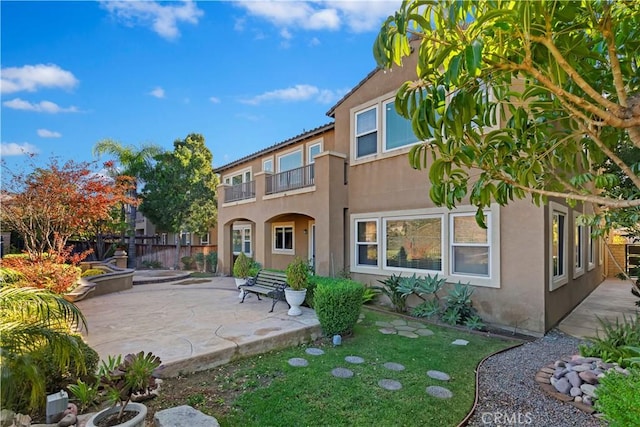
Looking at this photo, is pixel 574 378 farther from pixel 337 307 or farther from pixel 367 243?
pixel 367 243

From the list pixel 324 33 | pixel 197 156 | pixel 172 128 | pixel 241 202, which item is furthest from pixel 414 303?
pixel 172 128

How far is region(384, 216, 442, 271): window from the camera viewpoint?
9.55 m

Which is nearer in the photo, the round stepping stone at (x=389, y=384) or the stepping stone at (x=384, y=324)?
the round stepping stone at (x=389, y=384)

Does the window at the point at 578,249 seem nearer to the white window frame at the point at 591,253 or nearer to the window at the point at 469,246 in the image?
the white window frame at the point at 591,253

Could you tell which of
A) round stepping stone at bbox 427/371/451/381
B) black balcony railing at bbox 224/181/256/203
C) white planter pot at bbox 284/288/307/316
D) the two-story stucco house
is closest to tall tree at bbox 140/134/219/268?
black balcony railing at bbox 224/181/256/203

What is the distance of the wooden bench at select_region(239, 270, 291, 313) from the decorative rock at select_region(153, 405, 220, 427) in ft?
16.5

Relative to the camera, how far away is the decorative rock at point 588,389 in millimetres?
4496

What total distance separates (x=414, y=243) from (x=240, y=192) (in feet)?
33.2

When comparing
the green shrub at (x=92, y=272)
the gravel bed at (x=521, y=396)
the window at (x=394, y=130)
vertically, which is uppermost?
the window at (x=394, y=130)

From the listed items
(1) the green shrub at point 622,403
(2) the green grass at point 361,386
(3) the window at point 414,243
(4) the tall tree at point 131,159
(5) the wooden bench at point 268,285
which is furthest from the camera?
(4) the tall tree at point 131,159

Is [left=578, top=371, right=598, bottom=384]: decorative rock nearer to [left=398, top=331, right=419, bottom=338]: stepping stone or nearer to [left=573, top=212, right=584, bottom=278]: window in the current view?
[left=398, top=331, right=419, bottom=338]: stepping stone

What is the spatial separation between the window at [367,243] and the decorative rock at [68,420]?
29.1ft

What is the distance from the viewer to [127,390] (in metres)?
3.50

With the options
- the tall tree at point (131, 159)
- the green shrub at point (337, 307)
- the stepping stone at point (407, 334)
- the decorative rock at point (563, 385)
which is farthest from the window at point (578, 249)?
the tall tree at point (131, 159)
